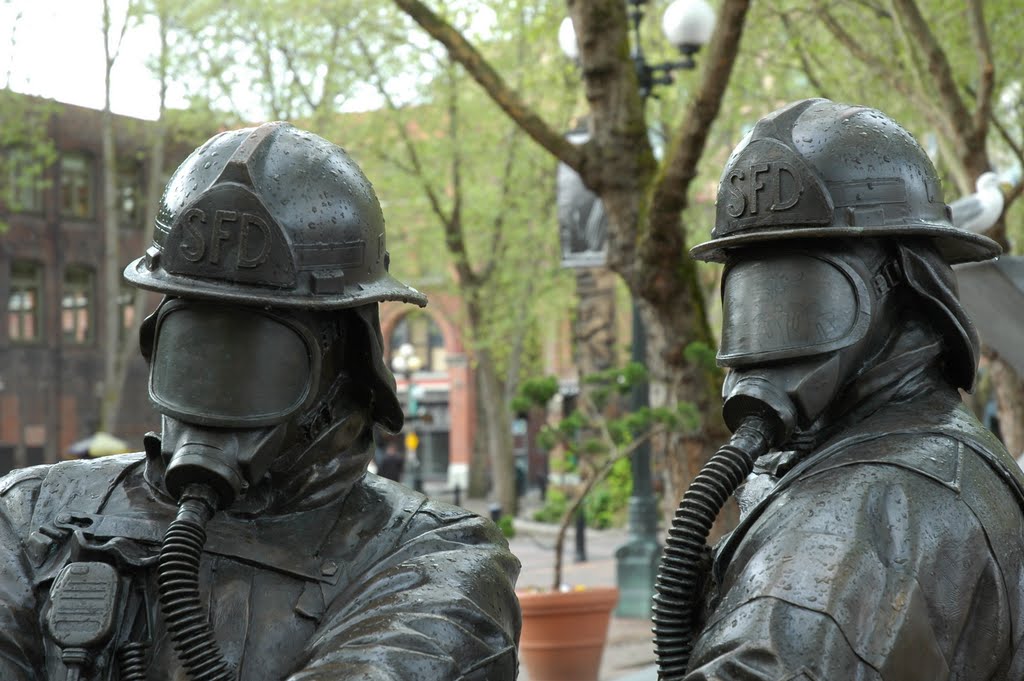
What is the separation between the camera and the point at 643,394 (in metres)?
13.6

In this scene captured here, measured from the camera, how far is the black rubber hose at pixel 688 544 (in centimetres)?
243

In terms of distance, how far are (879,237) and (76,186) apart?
31.7 metres

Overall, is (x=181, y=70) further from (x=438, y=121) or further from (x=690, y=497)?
(x=690, y=497)

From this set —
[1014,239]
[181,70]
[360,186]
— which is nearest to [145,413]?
[181,70]

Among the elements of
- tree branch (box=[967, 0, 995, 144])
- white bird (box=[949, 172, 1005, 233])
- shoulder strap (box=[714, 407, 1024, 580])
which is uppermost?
tree branch (box=[967, 0, 995, 144])

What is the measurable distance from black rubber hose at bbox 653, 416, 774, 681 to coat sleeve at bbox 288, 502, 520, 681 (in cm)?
39

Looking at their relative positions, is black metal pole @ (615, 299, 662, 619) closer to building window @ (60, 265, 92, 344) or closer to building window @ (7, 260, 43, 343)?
building window @ (7, 260, 43, 343)

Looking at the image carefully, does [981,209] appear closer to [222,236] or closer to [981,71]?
[981,71]

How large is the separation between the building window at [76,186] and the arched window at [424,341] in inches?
625

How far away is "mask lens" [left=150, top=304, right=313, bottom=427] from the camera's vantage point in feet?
8.82

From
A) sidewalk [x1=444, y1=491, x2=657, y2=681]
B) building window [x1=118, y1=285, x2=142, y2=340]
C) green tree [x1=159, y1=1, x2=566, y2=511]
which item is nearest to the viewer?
sidewalk [x1=444, y1=491, x2=657, y2=681]

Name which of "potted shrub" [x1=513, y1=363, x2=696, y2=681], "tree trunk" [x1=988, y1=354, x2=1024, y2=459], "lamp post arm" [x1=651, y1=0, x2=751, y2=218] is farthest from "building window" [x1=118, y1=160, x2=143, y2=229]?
"lamp post arm" [x1=651, y1=0, x2=751, y2=218]

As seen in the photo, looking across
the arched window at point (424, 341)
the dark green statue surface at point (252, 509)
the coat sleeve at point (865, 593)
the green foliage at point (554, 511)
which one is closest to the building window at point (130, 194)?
the arched window at point (424, 341)

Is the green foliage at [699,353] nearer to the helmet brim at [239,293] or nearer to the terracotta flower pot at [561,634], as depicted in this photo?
the terracotta flower pot at [561,634]
